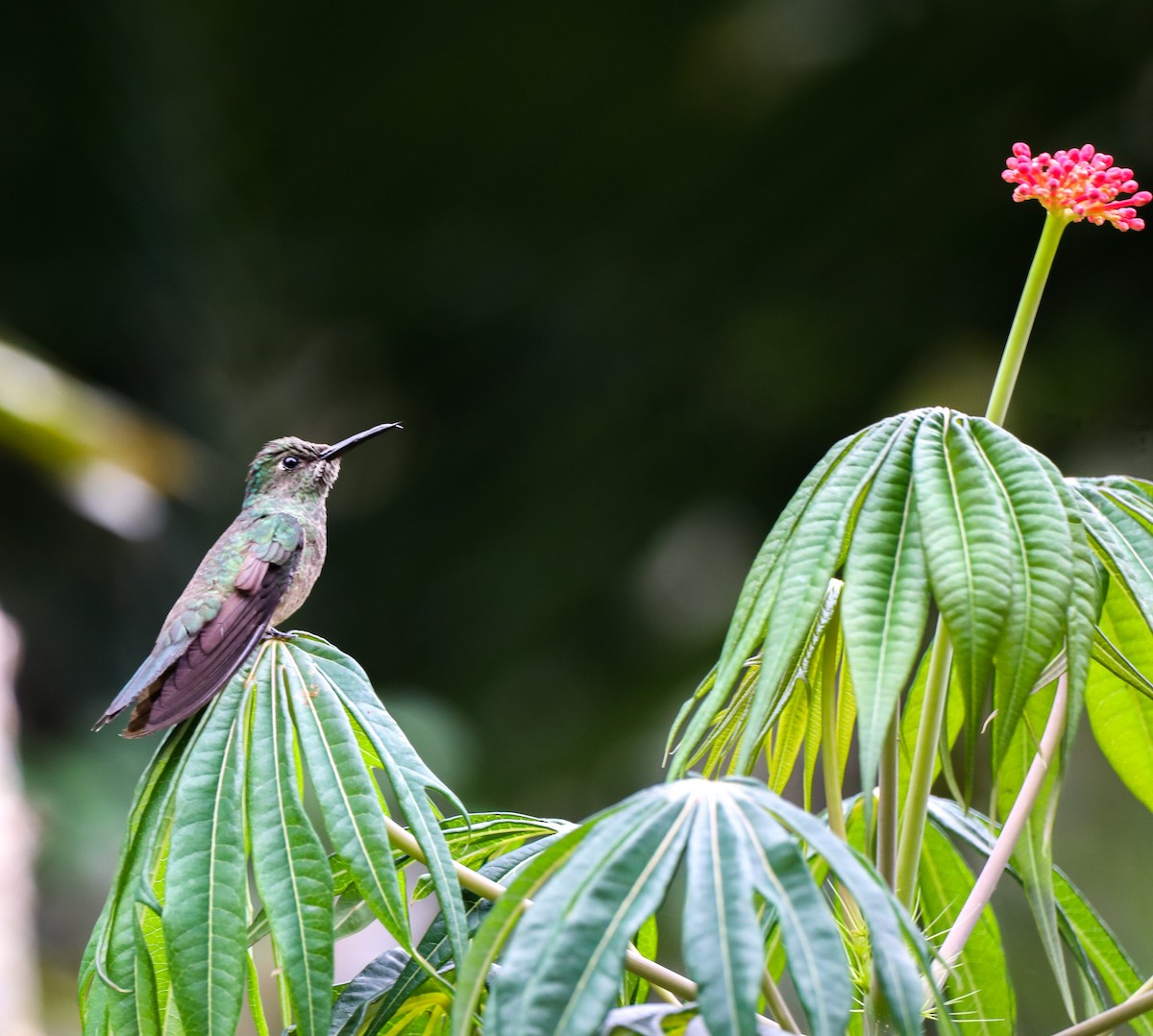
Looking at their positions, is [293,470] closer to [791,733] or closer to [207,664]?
[207,664]

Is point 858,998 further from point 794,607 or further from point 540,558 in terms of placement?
point 540,558

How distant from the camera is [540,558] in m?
4.62

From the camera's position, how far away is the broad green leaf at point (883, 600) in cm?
65

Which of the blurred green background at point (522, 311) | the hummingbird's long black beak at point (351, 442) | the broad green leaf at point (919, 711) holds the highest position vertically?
the blurred green background at point (522, 311)

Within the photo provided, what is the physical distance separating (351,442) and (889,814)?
814mm

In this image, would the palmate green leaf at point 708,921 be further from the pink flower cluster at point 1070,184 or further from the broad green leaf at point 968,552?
the pink flower cluster at point 1070,184

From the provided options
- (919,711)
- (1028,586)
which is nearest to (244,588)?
(919,711)

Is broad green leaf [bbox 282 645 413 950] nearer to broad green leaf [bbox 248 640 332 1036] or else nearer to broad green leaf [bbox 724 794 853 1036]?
broad green leaf [bbox 248 640 332 1036]

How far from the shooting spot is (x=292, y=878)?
80 centimetres

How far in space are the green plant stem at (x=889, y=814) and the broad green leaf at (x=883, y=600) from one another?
0.41ft

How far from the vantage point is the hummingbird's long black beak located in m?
1.30

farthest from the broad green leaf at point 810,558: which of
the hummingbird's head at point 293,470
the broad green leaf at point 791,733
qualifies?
the hummingbird's head at point 293,470

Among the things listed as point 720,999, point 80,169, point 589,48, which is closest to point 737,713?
point 720,999

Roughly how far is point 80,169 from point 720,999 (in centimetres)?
491
